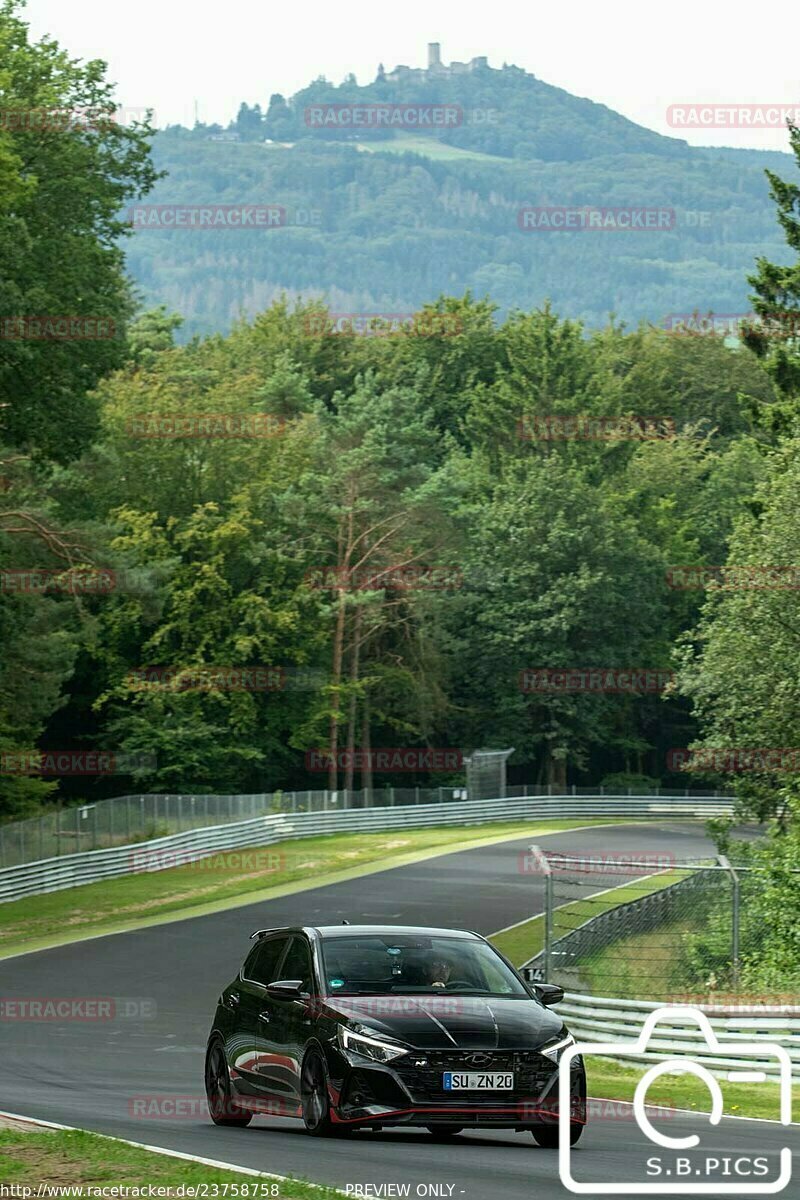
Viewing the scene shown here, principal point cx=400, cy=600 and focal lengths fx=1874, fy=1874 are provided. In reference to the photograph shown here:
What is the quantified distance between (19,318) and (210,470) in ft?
121

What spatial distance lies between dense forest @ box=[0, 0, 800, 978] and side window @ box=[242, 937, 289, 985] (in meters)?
13.8

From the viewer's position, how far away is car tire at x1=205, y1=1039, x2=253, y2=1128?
44.4 feet

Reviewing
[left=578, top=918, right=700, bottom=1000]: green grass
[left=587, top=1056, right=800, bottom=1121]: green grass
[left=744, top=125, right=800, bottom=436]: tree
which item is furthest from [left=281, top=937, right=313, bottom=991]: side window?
[left=744, top=125, right=800, bottom=436]: tree

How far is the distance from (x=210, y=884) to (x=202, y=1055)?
2678 cm

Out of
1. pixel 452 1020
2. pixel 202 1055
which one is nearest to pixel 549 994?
pixel 452 1020

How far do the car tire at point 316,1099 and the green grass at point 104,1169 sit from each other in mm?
1336

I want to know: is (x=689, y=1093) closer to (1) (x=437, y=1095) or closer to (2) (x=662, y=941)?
(2) (x=662, y=941)

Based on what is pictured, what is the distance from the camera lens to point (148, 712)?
69.9 metres

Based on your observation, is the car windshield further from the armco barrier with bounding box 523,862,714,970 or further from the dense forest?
the dense forest

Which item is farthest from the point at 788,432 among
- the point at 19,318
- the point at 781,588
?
the point at 19,318

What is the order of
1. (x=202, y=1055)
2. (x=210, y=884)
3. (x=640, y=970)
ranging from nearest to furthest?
(x=202, y=1055)
(x=640, y=970)
(x=210, y=884)

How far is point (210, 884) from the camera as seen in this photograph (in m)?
48.6

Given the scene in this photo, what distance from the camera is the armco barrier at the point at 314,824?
45969 mm

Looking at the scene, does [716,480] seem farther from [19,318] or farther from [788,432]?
[19,318]
